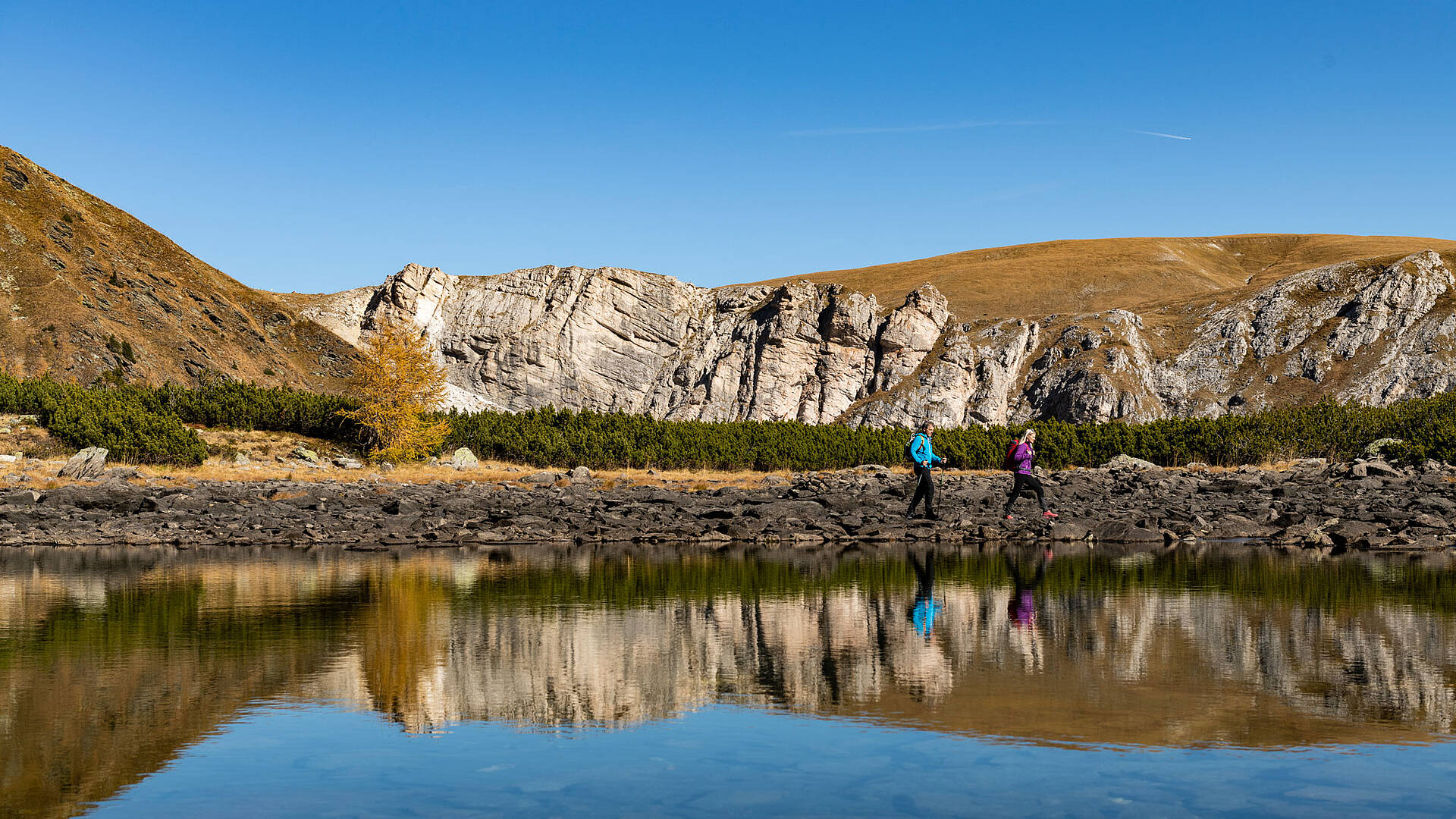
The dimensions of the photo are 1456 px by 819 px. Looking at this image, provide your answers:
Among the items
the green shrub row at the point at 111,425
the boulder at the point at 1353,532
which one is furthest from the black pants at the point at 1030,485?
the green shrub row at the point at 111,425

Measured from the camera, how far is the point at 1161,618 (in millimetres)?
10352

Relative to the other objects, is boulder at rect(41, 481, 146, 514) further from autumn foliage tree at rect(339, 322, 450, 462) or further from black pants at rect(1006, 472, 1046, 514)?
black pants at rect(1006, 472, 1046, 514)

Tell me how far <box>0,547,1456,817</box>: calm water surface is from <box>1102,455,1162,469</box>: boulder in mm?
26013

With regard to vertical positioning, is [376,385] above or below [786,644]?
above

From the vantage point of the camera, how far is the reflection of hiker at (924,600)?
10.2 m

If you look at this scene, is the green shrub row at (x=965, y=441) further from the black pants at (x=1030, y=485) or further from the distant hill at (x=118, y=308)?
the distant hill at (x=118, y=308)

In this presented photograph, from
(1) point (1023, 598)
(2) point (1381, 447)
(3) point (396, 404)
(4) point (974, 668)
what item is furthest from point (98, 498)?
(2) point (1381, 447)

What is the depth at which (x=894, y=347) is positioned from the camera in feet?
304

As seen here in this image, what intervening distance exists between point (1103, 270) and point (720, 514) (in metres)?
120

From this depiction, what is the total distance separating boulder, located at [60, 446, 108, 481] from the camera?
2920 centimetres

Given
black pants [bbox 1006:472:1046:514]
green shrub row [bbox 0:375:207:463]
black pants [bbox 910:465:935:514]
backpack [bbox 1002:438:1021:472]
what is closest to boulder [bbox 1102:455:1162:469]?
backpack [bbox 1002:438:1021:472]

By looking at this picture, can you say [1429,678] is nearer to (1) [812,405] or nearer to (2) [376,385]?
(2) [376,385]

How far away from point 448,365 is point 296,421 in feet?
178

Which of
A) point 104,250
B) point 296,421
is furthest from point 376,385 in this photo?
point 104,250
